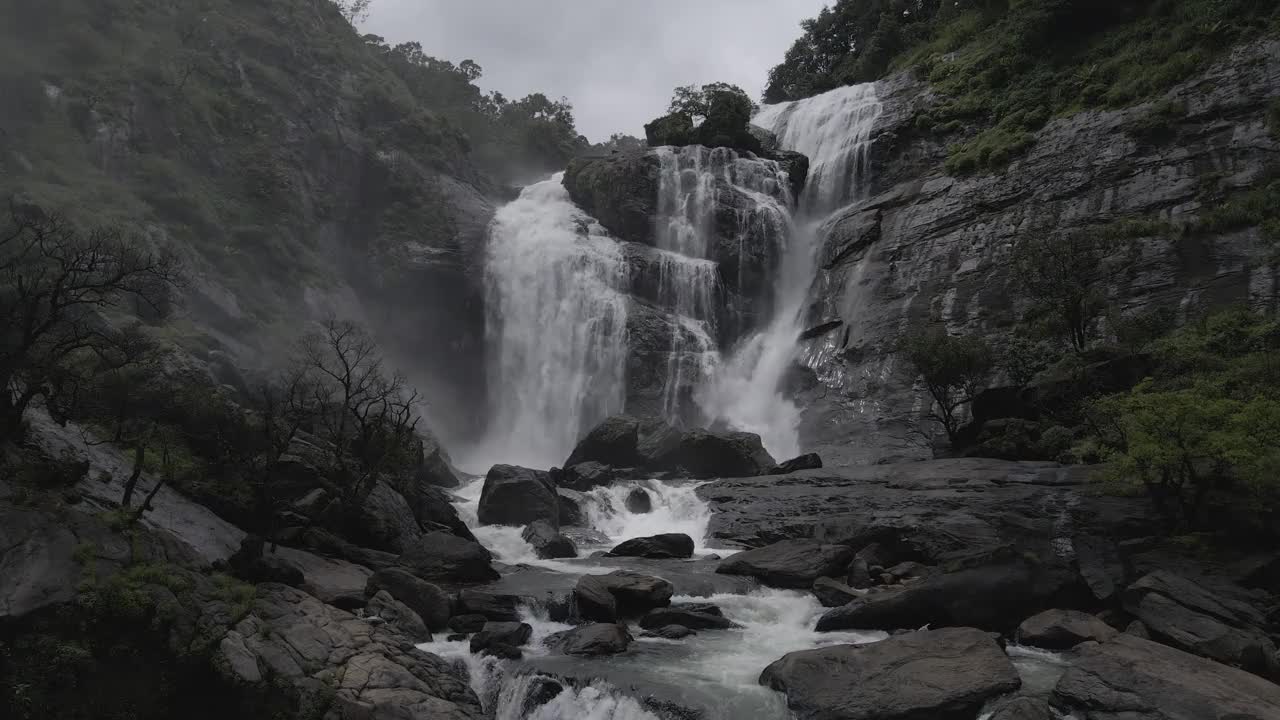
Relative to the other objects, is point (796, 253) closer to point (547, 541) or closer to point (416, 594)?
point (547, 541)

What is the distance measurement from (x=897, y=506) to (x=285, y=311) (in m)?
34.7

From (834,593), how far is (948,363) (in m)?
12.4

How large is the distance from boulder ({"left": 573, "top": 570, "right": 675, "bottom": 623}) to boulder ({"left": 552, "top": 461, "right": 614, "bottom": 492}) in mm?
14170

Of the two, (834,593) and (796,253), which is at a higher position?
(796,253)

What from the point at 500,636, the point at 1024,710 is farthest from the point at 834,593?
the point at 500,636

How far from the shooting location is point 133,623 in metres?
Result: 11.4

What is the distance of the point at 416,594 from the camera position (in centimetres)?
1571

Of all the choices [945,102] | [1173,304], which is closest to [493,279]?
[945,102]

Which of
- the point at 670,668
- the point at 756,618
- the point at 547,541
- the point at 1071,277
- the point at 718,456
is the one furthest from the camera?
the point at 718,456

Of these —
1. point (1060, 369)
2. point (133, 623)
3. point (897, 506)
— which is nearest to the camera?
point (133, 623)

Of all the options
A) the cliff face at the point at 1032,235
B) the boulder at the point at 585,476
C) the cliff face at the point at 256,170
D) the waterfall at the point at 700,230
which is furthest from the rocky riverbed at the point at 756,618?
the waterfall at the point at 700,230

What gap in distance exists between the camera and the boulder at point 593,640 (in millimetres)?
14086

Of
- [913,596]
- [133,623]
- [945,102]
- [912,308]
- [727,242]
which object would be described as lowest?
[133,623]

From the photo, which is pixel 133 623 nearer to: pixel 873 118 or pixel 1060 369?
pixel 1060 369
